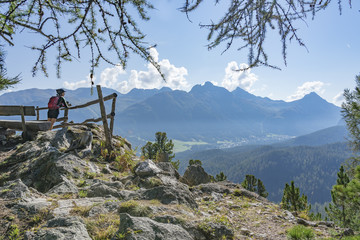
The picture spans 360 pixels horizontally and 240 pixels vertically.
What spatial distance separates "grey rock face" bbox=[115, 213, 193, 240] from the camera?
352cm

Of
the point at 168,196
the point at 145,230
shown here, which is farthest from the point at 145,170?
the point at 145,230

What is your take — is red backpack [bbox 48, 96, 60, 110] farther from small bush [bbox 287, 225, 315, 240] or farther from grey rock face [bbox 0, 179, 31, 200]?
small bush [bbox 287, 225, 315, 240]

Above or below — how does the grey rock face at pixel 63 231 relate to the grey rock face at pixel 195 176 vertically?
above

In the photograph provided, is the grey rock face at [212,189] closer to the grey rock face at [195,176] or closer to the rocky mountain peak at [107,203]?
the rocky mountain peak at [107,203]

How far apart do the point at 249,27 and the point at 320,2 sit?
94 cm

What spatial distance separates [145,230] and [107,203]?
186cm

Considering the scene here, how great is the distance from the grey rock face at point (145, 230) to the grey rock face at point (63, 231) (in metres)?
0.62

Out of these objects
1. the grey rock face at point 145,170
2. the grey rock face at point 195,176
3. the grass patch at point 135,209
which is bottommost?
the grey rock face at point 195,176

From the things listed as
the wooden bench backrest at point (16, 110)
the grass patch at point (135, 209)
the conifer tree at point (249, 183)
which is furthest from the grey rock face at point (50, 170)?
the conifer tree at point (249, 183)

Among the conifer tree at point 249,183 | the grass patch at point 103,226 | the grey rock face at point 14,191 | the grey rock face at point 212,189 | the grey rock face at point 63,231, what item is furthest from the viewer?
the conifer tree at point 249,183

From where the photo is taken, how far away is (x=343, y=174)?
74.0 feet

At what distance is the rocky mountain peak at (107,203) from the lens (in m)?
3.80

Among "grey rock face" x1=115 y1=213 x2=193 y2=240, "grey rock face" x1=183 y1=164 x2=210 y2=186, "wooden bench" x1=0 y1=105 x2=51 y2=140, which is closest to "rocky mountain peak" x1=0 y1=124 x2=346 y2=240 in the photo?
"grey rock face" x1=115 y1=213 x2=193 y2=240

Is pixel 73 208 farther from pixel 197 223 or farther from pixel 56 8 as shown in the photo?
pixel 56 8
